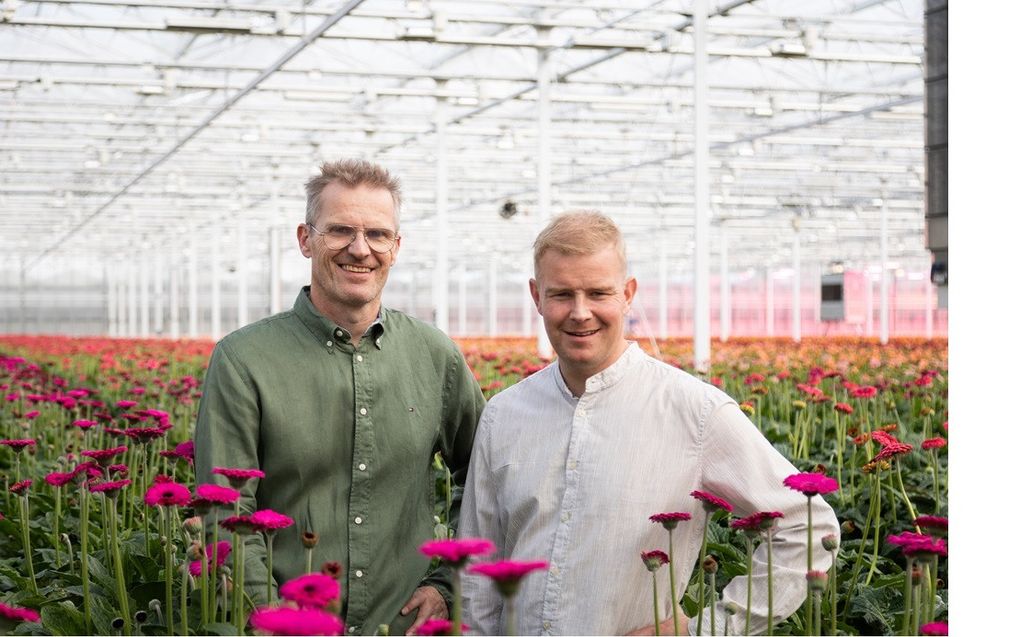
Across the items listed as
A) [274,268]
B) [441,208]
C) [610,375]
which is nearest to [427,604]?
[610,375]

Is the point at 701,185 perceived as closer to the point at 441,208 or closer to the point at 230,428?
the point at 441,208

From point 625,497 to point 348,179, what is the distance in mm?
922

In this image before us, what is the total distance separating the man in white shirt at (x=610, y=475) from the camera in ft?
7.40

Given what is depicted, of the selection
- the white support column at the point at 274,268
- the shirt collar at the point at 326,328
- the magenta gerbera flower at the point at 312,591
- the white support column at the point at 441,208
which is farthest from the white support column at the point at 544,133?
the magenta gerbera flower at the point at 312,591

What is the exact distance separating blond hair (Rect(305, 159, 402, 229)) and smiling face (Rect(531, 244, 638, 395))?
500 mm

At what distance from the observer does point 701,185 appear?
11.2 m

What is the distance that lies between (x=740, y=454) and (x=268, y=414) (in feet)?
3.32

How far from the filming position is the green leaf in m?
2.39

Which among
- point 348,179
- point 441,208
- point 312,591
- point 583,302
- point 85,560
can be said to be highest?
point 441,208

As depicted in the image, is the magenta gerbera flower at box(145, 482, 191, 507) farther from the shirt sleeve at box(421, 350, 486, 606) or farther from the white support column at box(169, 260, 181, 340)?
the white support column at box(169, 260, 181, 340)

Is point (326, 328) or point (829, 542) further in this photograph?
point (326, 328)

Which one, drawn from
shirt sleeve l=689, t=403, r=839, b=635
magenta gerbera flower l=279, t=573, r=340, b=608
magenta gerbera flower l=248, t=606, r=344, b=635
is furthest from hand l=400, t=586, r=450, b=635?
Result: magenta gerbera flower l=248, t=606, r=344, b=635
